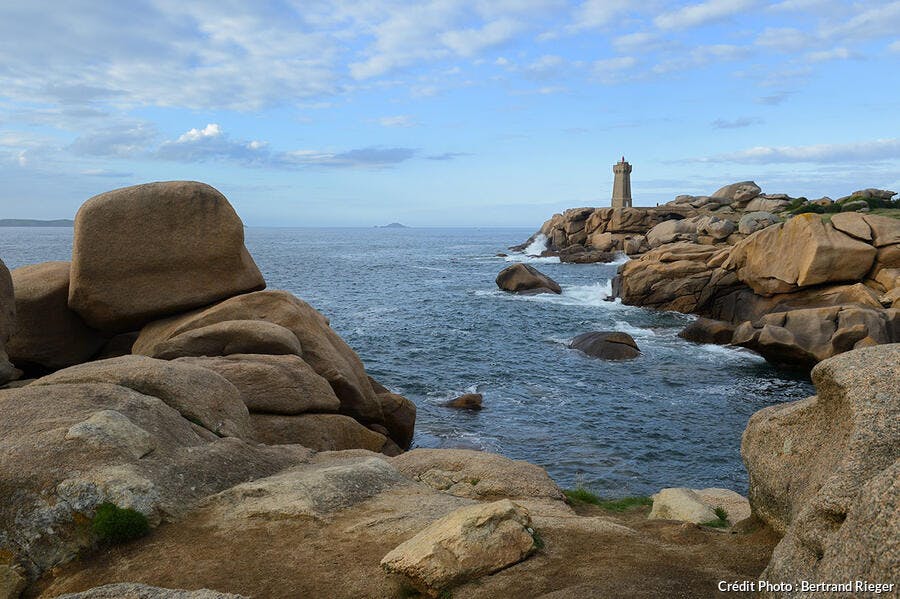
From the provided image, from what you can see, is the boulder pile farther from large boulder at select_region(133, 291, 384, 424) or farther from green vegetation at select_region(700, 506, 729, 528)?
green vegetation at select_region(700, 506, 729, 528)

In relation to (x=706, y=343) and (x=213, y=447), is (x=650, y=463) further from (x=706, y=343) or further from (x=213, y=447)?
(x=706, y=343)

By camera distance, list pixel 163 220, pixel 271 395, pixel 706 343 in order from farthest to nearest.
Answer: pixel 706 343 → pixel 163 220 → pixel 271 395

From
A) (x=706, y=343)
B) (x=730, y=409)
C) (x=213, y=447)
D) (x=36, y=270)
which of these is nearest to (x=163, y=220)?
(x=36, y=270)

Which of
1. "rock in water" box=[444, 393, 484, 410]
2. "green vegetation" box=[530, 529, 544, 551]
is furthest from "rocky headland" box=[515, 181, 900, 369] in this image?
"green vegetation" box=[530, 529, 544, 551]

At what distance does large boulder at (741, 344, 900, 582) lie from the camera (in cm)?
582

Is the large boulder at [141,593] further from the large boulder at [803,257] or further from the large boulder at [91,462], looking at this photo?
the large boulder at [803,257]

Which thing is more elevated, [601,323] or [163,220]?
[163,220]

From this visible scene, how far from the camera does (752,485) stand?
933 cm

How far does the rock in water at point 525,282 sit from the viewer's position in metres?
66.8

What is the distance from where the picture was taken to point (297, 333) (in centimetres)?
2070

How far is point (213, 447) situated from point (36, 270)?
14.8m

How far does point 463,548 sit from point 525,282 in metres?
59.7

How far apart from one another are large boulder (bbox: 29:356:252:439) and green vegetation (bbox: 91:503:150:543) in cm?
350

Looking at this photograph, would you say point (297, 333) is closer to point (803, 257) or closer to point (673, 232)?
point (803, 257)
